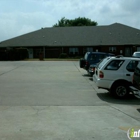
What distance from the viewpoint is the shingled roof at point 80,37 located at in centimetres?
5228

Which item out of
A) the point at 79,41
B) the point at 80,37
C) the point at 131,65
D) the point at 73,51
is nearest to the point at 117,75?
the point at 131,65

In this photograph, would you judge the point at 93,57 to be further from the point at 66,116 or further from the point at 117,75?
the point at 66,116

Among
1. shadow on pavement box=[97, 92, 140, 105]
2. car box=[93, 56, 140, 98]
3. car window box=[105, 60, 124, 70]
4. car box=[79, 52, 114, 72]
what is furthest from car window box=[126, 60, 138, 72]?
car box=[79, 52, 114, 72]

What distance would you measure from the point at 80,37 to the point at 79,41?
5.64 feet

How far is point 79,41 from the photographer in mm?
53594

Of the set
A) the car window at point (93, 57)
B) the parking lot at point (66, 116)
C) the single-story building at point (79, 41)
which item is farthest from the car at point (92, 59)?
the single-story building at point (79, 41)

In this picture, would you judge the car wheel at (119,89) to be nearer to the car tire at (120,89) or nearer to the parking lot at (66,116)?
the car tire at (120,89)

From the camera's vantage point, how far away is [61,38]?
181 feet

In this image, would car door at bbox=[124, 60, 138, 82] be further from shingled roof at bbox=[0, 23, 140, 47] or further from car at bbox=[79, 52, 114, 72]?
shingled roof at bbox=[0, 23, 140, 47]

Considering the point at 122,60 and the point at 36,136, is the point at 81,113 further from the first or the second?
the point at 122,60

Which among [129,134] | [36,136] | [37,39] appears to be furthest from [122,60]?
[37,39]

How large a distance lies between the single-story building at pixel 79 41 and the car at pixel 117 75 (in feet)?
136

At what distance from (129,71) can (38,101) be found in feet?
12.7

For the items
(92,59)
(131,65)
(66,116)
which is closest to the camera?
(66,116)
